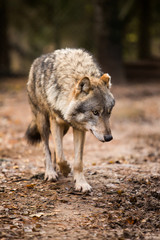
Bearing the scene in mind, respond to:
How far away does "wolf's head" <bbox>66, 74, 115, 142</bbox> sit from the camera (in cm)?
423

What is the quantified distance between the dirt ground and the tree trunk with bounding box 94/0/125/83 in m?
6.61

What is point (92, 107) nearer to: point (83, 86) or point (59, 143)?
point (83, 86)

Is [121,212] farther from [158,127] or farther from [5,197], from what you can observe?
[158,127]

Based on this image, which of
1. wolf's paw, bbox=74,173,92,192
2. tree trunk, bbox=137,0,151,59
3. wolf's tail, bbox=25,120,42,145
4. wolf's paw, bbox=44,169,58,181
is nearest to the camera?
wolf's paw, bbox=74,173,92,192

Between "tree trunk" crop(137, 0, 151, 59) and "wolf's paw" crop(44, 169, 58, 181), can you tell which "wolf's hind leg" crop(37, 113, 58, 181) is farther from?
"tree trunk" crop(137, 0, 151, 59)

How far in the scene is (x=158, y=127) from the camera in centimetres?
930

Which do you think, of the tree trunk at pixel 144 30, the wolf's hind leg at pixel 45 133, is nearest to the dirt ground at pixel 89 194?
the wolf's hind leg at pixel 45 133

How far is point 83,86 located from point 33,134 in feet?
6.10

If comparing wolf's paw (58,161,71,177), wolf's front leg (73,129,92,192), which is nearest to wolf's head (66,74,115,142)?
wolf's front leg (73,129,92,192)

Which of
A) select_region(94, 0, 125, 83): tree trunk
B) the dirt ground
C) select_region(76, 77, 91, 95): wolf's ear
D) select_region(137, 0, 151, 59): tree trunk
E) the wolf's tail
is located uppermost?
select_region(137, 0, 151, 59): tree trunk

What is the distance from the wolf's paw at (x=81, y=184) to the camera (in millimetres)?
4645

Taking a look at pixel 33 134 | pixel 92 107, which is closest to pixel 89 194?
pixel 92 107

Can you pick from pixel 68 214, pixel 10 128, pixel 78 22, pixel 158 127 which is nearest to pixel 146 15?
pixel 78 22

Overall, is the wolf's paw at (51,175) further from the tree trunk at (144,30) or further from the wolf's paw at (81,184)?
the tree trunk at (144,30)
